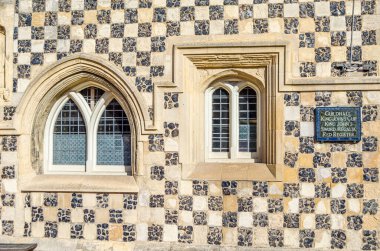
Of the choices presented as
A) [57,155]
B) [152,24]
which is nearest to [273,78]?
[152,24]

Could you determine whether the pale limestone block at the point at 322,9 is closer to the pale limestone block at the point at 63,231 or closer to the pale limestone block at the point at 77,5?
the pale limestone block at the point at 77,5

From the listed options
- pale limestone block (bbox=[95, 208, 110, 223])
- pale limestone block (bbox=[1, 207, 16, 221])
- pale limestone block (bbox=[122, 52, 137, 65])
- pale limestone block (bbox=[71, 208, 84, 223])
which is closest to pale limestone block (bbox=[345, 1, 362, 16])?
pale limestone block (bbox=[122, 52, 137, 65])

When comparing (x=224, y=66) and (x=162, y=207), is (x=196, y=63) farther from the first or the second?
(x=162, y=207)

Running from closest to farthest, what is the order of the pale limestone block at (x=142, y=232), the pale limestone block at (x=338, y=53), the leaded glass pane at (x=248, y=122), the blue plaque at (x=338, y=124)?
the blue plaque at (x=338, y=124) < the pale limestone block at (x=338, y=53) < the pale limestone block at (x=142, y=232) < the leaded glass pane at (x=248, y=122)

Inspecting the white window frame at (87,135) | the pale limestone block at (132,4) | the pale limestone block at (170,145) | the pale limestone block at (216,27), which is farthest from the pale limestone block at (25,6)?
the pale limestone block at (170,145)

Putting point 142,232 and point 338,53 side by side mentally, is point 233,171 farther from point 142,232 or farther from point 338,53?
point 338,53

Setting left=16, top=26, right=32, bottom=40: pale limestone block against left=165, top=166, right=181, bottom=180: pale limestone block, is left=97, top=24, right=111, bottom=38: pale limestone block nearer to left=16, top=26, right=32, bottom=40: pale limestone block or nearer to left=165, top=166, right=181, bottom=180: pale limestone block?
left=16, top=26, right=32, bottom=40: pale limestone block

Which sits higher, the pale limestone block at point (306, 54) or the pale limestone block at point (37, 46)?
the pale limestone block at point (37, 46)

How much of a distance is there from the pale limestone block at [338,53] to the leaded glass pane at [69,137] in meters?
4.38

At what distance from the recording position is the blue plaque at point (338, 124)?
6820 millimetres

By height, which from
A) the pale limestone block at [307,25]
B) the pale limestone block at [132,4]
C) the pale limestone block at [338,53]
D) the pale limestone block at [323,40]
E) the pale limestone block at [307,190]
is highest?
the pale limestone block at [132,4]

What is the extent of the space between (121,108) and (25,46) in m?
1.94

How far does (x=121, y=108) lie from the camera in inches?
307

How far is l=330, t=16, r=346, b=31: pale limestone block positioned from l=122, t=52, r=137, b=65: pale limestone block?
319 centimetres
